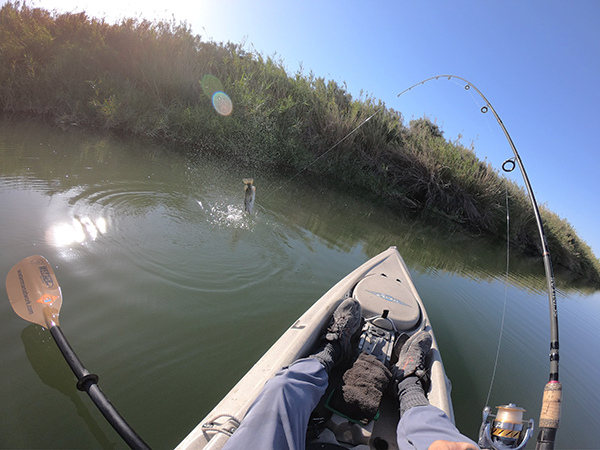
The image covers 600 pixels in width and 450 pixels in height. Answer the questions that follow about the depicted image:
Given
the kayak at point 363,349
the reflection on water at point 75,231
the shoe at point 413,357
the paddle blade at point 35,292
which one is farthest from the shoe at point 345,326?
the reflection on water at point 75,231

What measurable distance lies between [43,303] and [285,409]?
204 centimetres

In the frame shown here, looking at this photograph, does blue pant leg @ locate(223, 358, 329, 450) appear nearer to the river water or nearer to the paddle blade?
the river water

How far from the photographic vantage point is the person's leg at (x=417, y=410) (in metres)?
1.45

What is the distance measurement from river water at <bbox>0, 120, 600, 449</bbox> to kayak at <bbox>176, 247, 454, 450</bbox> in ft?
1.69

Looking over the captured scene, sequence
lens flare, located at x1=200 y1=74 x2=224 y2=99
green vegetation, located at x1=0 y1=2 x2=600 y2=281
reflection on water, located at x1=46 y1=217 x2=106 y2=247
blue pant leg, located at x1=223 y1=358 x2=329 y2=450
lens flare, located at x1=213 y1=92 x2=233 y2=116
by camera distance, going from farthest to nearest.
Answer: lens flare, located at x1=200 y1=74 x2=224 y2=99, lens flare, located at x1=213 y1=92 x2=233 y2=116, green vegetation, located at x1=0 y1=2 x2=600 y2=281, reflection on water, located at x1=46 y1=217 x2=106 y2=247, blue pant leg, located at x1=223 y1=358 x2=329 y2=450

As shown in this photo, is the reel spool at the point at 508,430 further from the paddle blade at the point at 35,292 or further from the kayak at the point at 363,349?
the paddle blade at the point at 35,292

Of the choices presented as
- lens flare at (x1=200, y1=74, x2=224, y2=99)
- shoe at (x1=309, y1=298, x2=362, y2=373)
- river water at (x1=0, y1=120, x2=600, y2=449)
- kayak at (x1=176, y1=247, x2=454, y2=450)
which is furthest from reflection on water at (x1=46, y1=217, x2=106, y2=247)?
lens flare at (x1=200, y1=74, x2=224, y2=99)

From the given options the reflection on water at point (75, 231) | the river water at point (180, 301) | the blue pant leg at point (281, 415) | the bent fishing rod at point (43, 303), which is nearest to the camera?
the blue pant leg at point (281, 415)

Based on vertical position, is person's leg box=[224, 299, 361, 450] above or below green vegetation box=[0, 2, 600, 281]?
below

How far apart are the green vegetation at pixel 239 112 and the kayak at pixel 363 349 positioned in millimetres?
8002

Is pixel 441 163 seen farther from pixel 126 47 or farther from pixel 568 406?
pixel 126 47

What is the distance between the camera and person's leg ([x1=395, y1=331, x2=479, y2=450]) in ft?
4.75

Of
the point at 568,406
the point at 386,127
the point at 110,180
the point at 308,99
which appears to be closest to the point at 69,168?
the point at 110,180

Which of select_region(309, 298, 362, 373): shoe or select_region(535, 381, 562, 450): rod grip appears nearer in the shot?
select_region(535, 381, 562, 450): rod grip
